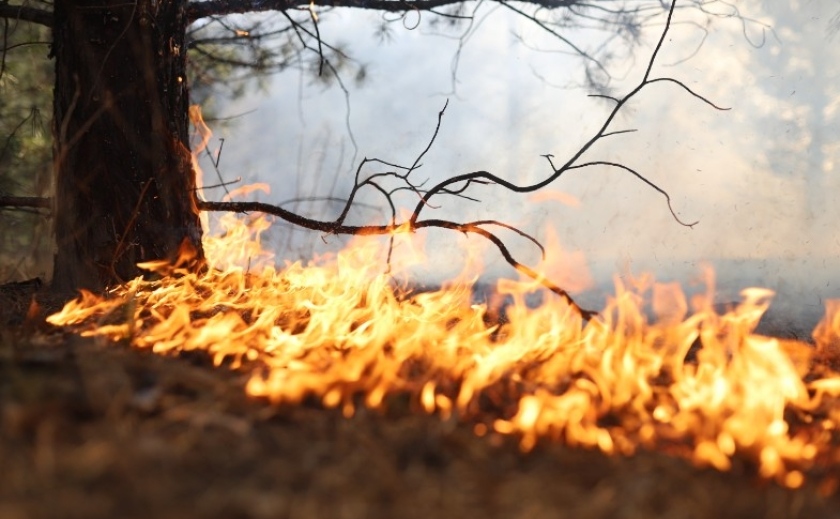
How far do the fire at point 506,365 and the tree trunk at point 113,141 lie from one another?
0.77ft

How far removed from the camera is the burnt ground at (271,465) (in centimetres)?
144

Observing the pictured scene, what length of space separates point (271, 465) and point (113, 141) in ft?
8.87

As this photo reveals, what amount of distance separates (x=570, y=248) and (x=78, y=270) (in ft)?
18.6

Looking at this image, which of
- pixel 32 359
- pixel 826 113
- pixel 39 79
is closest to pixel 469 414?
pixel 32 359

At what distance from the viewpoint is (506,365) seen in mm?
2805

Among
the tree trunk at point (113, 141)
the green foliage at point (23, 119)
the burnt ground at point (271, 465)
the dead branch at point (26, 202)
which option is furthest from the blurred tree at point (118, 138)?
the green foliage at point (23, 119)

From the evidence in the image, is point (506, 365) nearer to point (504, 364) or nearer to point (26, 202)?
point (504, 364)

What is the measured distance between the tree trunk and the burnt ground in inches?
66.5

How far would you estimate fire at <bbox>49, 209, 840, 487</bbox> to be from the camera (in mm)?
2195

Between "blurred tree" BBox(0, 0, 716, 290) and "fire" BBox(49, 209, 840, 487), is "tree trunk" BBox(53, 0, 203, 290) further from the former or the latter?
"fire" BBox(49, 209, 840, 487)

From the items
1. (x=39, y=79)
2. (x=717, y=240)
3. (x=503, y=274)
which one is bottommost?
(x=503, y=274)

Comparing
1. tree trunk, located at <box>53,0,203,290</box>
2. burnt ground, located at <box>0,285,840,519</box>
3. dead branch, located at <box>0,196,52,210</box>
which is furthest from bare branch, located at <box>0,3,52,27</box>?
burnt ground, located at <box>0,285,840,519</box>

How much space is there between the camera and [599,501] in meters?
1.63

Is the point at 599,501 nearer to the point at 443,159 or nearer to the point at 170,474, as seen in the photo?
the point at 170,474
